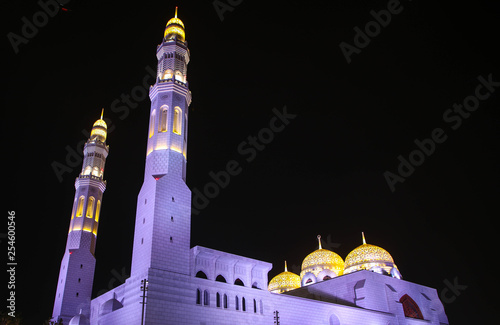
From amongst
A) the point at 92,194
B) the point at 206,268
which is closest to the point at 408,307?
the point at 206,268

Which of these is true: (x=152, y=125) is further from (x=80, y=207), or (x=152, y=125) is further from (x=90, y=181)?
(x=80, y=207)

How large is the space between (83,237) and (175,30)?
21772 mm

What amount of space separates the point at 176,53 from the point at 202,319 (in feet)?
71.8

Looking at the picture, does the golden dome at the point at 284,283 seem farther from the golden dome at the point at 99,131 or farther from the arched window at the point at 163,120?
the golden dome at the point at 99,131

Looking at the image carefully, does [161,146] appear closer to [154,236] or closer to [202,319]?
[154,236]

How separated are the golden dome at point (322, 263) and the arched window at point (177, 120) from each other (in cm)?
Answer: 2408

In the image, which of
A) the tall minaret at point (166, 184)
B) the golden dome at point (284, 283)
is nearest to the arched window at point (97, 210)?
the tall minaret at point (166, 184)

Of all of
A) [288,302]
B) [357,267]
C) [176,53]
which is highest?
[176,53]

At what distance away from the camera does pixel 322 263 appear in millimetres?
44688

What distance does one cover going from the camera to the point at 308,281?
44.4 meters

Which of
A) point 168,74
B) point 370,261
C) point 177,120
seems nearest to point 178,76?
point 168,74

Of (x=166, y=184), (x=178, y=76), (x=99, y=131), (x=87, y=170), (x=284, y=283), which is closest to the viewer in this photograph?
(x=166, y=184)

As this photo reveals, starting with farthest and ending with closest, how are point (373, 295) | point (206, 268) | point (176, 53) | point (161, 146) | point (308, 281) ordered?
1. point (308, 281)
2. point (373, 295)
3. point (176, 53)
4. point (161, 146)
5. point (206, 268)

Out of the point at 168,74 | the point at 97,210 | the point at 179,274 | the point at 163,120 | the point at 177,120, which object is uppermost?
the point at 168,74
